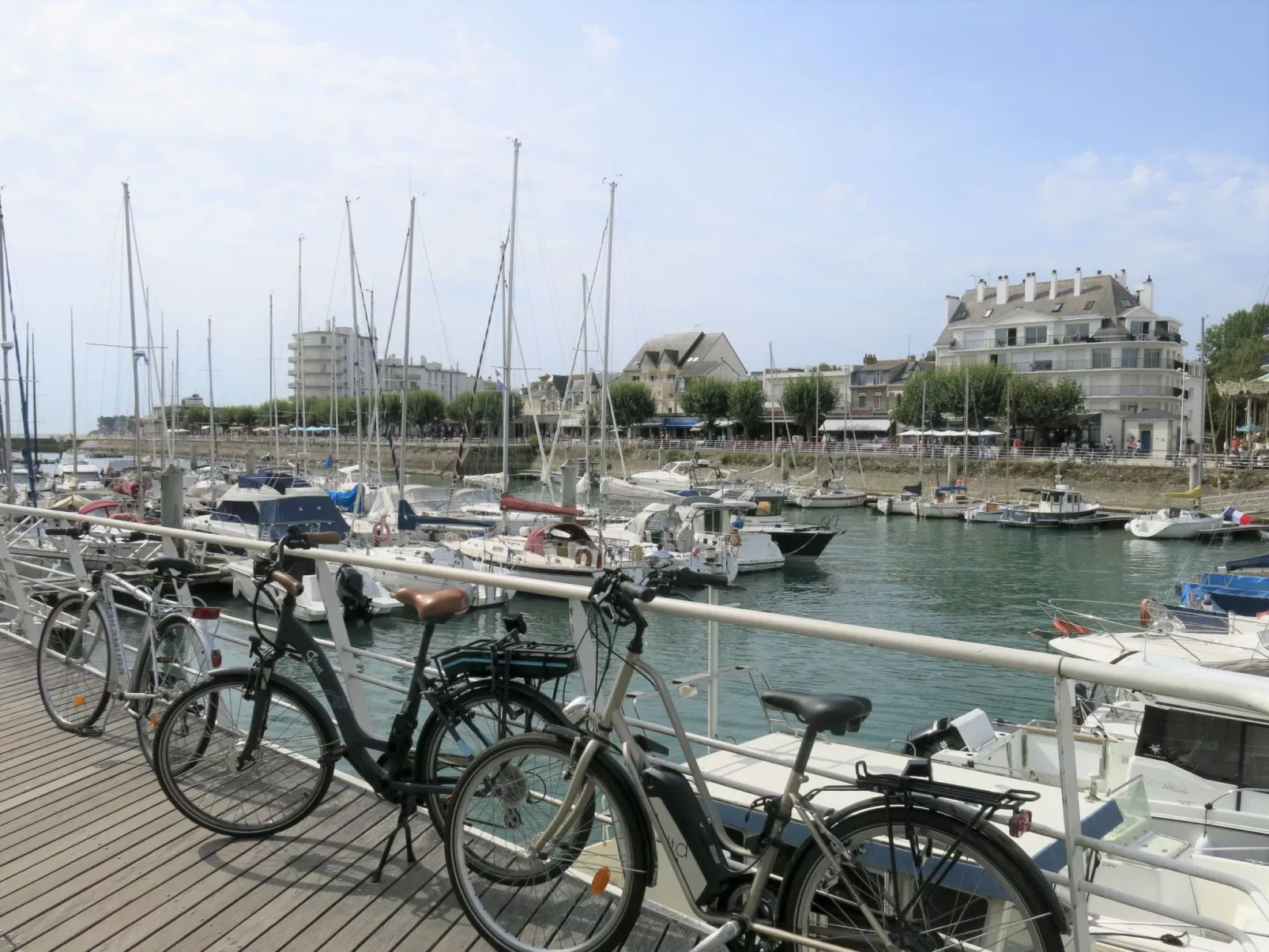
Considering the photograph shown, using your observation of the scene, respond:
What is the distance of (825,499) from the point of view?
197 feet

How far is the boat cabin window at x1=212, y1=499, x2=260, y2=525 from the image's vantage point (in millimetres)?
28484

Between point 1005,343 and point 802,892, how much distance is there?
272 feet

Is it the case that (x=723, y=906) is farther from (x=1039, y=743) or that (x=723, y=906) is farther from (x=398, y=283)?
(x=398, y=283)

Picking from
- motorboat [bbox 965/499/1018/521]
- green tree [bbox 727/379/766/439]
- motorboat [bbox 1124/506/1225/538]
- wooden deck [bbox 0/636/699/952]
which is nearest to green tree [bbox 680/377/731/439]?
green tree [bbox 727/379/766/439]

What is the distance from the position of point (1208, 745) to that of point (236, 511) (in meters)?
25.4

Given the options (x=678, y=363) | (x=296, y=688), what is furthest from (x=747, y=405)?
(x=296, y=688)

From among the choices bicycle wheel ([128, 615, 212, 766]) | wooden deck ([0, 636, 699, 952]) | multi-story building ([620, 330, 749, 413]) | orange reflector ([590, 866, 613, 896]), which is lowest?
wooden deck ([0, 636, 699, 952])

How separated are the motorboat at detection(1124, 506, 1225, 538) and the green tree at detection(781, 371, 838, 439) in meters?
36.7

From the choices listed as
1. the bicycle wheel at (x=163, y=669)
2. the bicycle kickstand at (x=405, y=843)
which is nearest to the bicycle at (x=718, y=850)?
the bicycle kickstand at (x=405, y=843)

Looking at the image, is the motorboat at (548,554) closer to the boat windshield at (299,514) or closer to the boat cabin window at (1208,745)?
the boat windshield at (299,514)

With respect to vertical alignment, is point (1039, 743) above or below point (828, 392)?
below

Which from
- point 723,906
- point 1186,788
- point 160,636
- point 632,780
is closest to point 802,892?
point 723,906

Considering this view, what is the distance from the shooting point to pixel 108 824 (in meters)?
4.32

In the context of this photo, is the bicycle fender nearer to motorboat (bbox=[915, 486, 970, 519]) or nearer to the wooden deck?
the wooden deck
